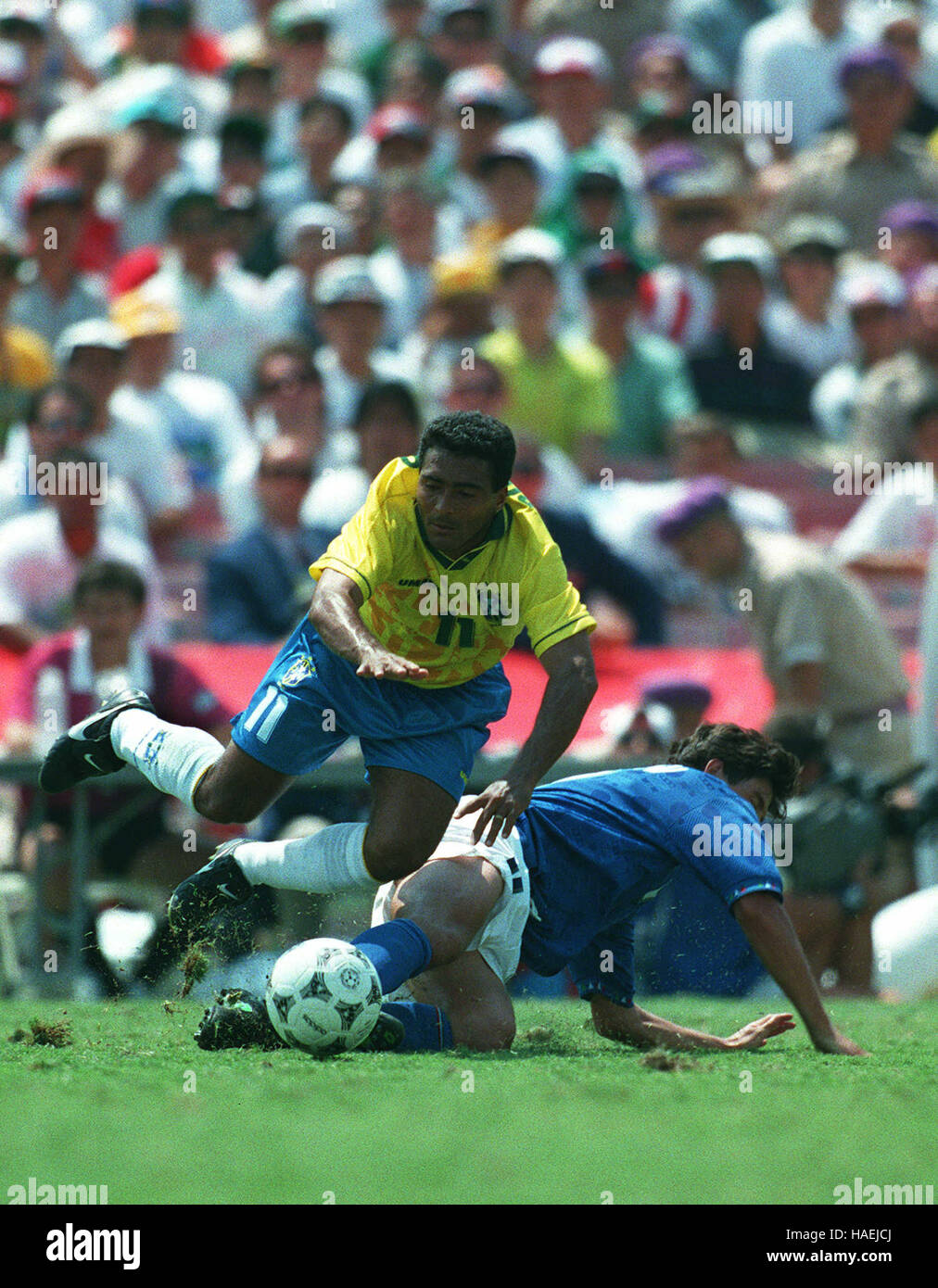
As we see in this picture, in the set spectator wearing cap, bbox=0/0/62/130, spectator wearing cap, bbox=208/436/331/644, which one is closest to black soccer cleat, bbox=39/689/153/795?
spectator wearing cap, bbox=208/436/331/644

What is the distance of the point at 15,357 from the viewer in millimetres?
10328

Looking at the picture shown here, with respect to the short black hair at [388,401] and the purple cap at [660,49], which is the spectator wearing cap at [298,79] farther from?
the short black hair at [388,401]

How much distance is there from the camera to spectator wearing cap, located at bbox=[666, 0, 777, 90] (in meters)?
13.2

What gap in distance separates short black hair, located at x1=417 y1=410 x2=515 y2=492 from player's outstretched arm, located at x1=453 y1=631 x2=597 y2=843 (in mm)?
478

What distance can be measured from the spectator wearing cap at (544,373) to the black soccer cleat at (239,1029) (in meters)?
5.36

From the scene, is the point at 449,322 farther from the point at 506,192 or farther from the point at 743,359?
the point at 743,359

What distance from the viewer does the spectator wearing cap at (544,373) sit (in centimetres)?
1011

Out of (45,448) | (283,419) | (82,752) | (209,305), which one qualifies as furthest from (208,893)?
(209,305)

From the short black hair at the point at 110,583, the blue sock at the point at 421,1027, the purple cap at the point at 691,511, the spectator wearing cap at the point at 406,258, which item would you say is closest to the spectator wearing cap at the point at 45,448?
the short black hair at the point at 110,583

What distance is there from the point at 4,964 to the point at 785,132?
7.69 meters

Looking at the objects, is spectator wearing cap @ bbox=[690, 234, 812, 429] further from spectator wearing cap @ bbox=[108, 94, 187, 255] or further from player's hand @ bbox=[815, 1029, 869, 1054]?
player's hand @ bbox=[815, 1029, 869, 1054]

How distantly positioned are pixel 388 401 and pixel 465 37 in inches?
201

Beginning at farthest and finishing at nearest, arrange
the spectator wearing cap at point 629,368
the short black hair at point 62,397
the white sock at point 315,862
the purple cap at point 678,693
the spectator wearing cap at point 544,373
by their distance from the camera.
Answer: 1. the spectator wearing cap at point 629,368
2. the spectator wearing cap at point 544,373
3. the short black hair at point 62,397
4. the purple cap at point 678,693
5. the white sock at point 315,862

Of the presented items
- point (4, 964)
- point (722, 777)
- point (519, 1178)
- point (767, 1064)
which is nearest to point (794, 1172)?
point (519, 1178)
